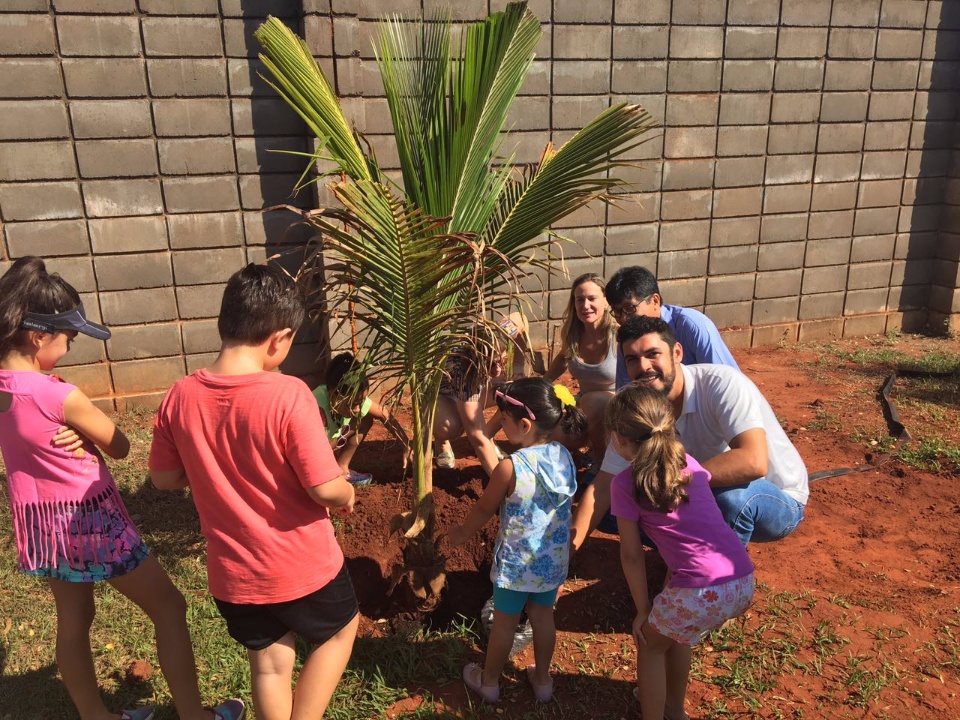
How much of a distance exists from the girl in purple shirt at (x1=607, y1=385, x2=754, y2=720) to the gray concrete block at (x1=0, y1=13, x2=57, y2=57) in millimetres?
4194

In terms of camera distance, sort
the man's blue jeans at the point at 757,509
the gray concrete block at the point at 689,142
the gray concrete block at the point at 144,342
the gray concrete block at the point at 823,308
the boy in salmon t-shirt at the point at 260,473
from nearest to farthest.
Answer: the boy in salmon t-shirt at the point at 260,473 < the man's blue jeans at the point at 757,509 < the gray concrete block at the point at 144,342 < the gray concrete block at the point at 689,142 < the gray concrete block at the point at 823,308

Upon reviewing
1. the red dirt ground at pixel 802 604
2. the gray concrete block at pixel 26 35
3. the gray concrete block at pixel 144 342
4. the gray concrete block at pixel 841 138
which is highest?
the gray concrete block at pixel 26 35

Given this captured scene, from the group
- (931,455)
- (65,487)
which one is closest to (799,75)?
(931,455)

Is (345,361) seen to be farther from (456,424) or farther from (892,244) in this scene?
(892,244)

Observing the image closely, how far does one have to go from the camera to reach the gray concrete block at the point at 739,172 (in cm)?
628

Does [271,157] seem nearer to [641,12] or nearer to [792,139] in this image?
[641,12]

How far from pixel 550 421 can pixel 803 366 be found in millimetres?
4390

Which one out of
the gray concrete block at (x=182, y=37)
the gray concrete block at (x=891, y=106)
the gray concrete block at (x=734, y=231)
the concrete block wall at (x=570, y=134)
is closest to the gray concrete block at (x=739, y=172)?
the concrete block wall at (x=570, y=134)

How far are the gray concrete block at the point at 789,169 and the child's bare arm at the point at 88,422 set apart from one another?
5581 millimetres

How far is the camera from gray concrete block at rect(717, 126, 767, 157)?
622 centimetres

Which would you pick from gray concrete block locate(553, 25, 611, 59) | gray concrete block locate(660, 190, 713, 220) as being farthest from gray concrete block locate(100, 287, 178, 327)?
gray concrete block locate(660, 190, 713, 220)

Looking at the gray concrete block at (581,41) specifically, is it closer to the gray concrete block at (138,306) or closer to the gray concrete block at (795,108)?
the gray concrete block at (795,108)

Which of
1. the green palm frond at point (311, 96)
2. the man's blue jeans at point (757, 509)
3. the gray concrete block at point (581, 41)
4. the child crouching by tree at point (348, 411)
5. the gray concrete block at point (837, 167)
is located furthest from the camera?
the gray concrete block at point (837, 167)

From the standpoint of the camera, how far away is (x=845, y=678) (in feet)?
9.28
